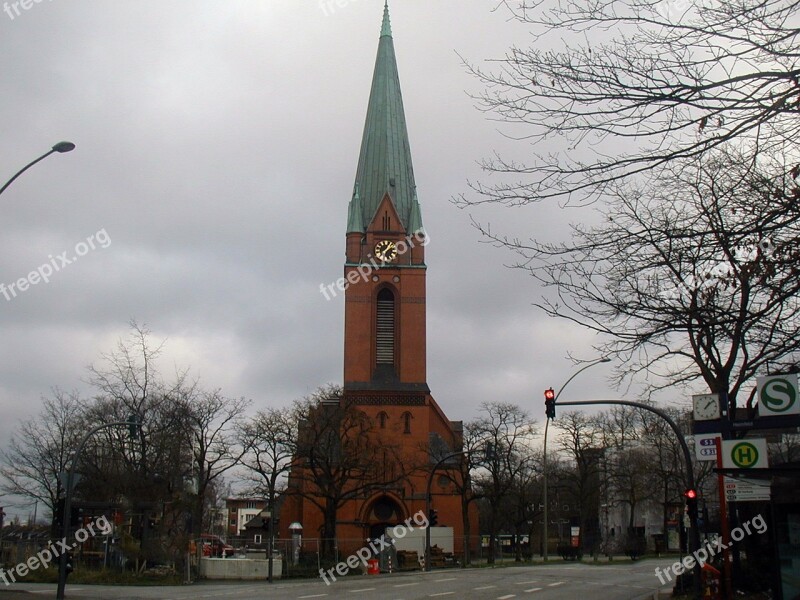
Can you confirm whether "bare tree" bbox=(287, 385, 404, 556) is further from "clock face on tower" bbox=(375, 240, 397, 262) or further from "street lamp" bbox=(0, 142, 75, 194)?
"street lamp" bbox=(0, 142, 75, 194)

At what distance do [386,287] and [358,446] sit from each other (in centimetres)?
1695

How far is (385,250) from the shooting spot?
6362 centimetres

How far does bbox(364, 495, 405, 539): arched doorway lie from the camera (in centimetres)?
5806

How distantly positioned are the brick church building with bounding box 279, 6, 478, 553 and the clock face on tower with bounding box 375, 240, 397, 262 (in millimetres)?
75

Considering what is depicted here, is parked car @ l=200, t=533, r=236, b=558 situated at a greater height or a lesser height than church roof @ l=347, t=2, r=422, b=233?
lesser

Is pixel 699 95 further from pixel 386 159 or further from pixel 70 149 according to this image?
pixel 386 159

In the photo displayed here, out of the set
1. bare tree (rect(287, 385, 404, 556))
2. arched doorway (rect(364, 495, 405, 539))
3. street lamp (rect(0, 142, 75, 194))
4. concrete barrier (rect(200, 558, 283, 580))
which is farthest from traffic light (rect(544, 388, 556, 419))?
arched doorway (rect(364, 495, 405, 539))

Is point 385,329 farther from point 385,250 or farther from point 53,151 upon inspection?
point 53,151

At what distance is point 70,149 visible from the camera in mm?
17562

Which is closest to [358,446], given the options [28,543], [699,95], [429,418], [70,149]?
[429,418]

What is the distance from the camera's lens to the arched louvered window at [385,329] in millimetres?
61344

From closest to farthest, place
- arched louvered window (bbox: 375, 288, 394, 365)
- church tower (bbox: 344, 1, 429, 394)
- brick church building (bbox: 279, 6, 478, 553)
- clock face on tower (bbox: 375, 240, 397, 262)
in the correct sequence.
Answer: brick church building (bbox: 279, 6, 478, 553) < church tower (bbox: 344, 1, 429, 394) < arched louvered window (bbox: 375, 288, 394, 365) < clock face on tower (bbox: 375, 240, 397, 262)

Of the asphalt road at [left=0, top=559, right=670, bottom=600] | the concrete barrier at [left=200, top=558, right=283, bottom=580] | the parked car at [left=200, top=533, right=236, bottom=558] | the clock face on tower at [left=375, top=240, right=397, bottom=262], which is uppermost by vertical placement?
the clock face on tower at [left=375, top=240, right=397, bottom=262]

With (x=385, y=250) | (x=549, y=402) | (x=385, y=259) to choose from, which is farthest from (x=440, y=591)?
(x=385, y=250)
